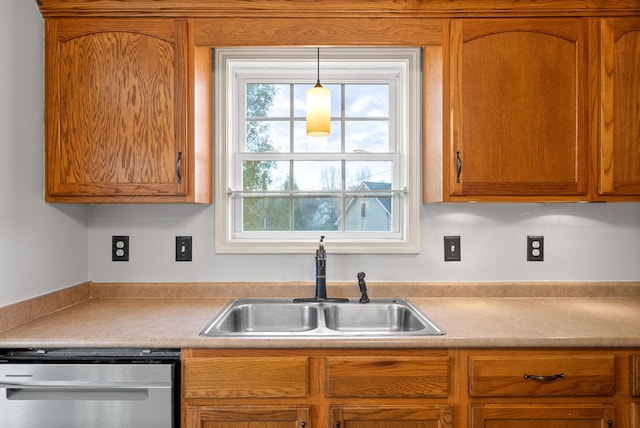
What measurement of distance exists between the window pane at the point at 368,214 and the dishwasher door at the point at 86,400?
114cm

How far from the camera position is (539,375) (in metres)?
1.44

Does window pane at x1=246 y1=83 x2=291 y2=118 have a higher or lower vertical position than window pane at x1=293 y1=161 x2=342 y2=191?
higher

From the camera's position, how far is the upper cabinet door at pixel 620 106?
175cm

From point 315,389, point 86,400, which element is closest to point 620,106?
point 315,389

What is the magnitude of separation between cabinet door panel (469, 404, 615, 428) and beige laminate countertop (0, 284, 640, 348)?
0.70ft

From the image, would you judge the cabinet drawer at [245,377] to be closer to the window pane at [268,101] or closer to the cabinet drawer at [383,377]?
the cabinet drawer at [383,377]

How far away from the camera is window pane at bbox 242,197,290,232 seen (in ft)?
7.26

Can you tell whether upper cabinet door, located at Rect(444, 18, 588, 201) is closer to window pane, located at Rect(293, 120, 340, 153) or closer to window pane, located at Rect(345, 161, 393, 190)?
window pane, located at Rect(345, 161, 393, 190)

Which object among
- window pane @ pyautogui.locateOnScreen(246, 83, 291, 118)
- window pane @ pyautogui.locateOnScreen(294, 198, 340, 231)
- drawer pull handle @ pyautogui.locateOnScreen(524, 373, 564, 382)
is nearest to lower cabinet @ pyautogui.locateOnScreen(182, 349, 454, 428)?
drawer pull handle @ pyautogui.locateOnScreen(524, 373, 564, 382)

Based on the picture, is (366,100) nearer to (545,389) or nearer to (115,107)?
(115,107)

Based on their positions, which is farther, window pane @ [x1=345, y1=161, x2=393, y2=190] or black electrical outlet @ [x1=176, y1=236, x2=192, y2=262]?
window pane @ [x1=345, y1=161, x2=393, y2=190]

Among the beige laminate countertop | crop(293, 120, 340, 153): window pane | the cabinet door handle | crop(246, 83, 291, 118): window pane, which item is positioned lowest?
the beige laminate countertop

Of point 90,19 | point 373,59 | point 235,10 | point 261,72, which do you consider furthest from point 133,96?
point 373,59

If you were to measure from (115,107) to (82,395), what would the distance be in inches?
42.6
